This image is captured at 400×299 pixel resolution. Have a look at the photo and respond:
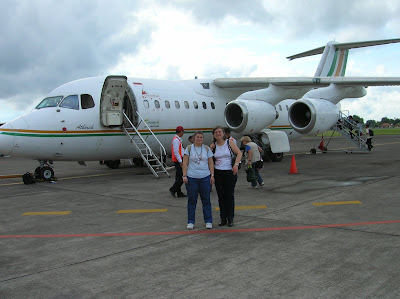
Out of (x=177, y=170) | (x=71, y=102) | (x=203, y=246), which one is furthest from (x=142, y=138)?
(x=203, y=246)

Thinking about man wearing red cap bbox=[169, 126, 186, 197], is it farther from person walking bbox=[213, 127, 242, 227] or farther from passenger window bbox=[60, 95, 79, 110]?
passenger window bbox=[60, 95, 79, 110]

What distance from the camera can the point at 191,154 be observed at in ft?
21.6

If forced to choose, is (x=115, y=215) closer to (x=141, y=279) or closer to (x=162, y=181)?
(x=141, y=279)

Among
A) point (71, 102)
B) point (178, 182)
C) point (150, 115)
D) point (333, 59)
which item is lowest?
point (178, 182)

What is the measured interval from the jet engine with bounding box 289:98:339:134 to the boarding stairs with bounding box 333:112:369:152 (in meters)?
3.92

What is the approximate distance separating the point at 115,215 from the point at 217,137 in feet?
8.41

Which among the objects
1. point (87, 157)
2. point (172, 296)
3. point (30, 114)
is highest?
point (30, 114)

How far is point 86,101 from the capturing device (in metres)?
13.0

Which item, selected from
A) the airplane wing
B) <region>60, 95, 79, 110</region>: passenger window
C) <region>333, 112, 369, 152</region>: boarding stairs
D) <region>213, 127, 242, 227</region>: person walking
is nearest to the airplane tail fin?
<region>333, 112, 369, 152</region>: boarding stairs

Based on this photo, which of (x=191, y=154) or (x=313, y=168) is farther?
(x=313, y=168)

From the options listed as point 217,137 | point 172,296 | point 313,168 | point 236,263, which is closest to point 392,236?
point 236,263

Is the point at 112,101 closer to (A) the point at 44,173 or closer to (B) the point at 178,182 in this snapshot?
(A) the point at 44,173

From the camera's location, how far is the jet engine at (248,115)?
589 inches

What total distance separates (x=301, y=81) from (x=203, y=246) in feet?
37.6
